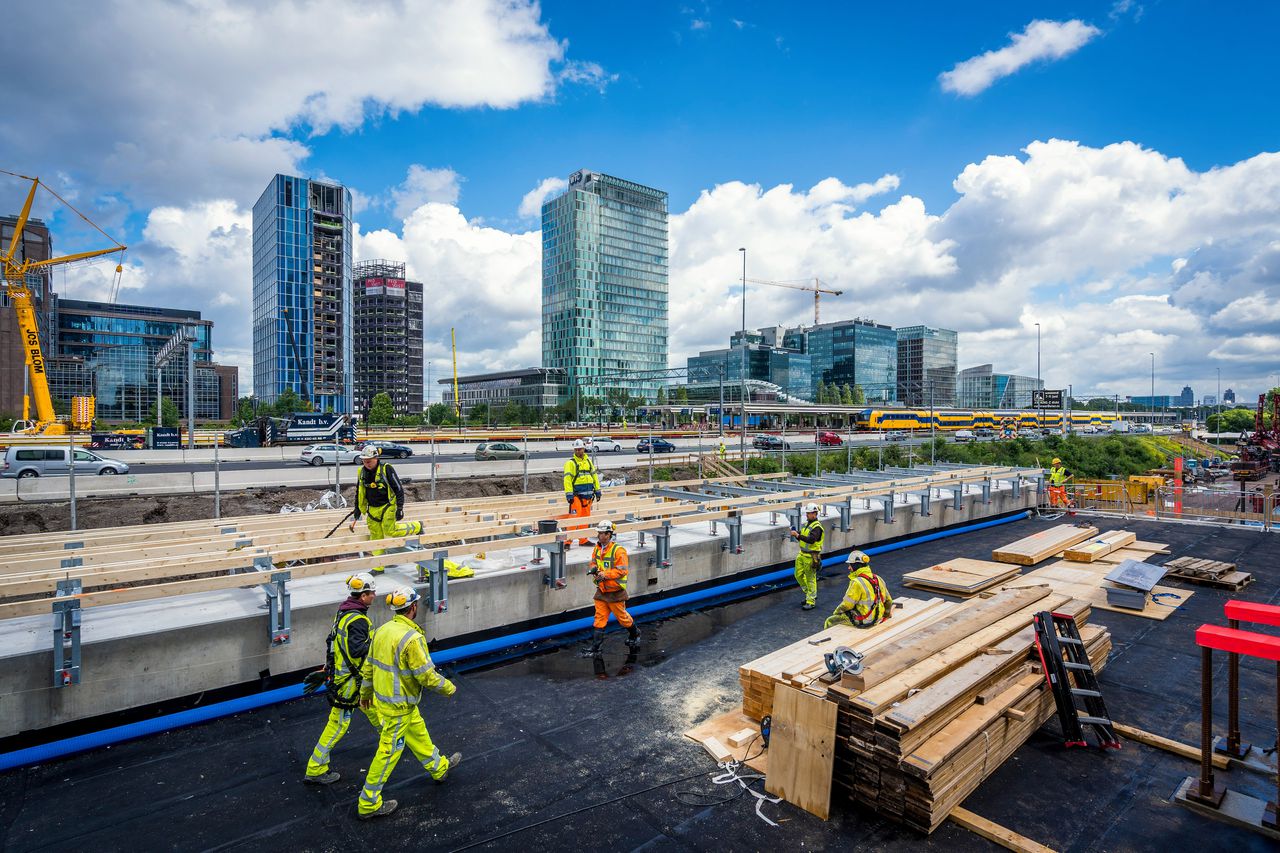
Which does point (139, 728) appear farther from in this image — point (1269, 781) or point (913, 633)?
point (1269, 781)

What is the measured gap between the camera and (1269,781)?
221 inches

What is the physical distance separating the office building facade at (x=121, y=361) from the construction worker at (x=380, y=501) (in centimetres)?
9478

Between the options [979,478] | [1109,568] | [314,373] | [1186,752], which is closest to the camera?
[1186,752]

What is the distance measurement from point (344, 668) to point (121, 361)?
12250 cm

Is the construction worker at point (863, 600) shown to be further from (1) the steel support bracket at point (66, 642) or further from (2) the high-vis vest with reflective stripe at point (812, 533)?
(1) the steel support bracket at point (66, 642)

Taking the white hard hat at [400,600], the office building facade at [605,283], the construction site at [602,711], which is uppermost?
the office building facade at [605,283]

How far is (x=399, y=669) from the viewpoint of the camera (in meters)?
5.36

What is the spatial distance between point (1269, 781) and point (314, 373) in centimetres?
12030

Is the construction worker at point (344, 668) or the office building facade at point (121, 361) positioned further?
the office building facade at point (121, 361)

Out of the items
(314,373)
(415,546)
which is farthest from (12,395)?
(415,546)

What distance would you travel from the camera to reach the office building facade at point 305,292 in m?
107

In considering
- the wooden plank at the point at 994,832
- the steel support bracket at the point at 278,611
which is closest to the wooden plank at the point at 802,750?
the wooden plank at the point at 994,832

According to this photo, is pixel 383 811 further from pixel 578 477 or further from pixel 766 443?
pixel 766 443

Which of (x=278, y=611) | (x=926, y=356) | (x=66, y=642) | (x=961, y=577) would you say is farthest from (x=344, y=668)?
(x=926, y=356)
